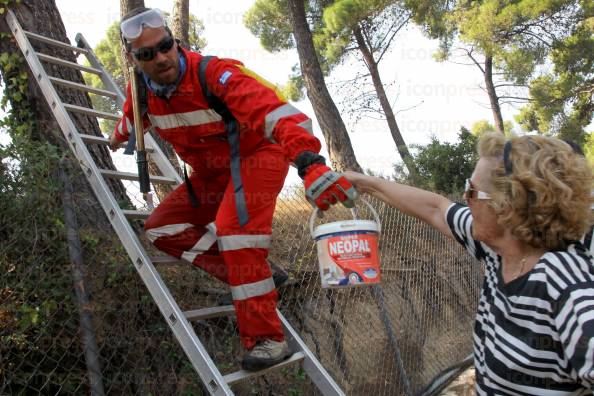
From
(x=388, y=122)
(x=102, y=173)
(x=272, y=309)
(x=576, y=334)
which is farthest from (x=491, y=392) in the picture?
(x=388, y=122)

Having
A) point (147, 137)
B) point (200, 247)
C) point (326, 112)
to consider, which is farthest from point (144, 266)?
point (326, 112)

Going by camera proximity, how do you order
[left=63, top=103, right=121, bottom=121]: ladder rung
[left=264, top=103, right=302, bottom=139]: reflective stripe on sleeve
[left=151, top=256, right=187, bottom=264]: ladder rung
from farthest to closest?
[left=63, top=103, right=121, bottom=121]: ladder rung
[left=151, top=256, right=187, bottom=264]: ladder rung
[left=264, top=103, right=302, bottom=139]: reflective stripe on sleeve

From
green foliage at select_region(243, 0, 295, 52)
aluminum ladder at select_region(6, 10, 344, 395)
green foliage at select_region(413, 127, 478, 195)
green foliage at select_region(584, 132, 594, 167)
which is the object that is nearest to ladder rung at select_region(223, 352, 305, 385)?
aluminum ladder at select_region(6, 10, 344, 395)

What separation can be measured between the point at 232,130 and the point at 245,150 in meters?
0.14

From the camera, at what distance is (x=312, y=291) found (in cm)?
463

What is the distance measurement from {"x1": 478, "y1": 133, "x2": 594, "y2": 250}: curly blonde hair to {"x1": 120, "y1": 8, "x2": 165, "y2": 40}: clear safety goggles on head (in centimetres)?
187

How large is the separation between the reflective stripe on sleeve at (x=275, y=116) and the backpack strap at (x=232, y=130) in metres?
0.26

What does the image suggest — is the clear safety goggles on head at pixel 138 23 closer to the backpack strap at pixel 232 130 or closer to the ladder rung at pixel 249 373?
the backpack strap at pixel 232 130

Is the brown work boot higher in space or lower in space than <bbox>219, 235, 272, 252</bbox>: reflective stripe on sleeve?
lower

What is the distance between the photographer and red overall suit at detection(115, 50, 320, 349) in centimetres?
259

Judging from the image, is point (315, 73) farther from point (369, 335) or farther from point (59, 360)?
point (59, 360)

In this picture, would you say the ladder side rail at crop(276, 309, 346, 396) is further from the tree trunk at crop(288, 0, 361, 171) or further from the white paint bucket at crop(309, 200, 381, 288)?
the tree trunk at crop(288, 0, 361, 171)

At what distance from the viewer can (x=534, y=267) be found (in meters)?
→ 1.66

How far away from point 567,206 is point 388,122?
1593 centimetres
